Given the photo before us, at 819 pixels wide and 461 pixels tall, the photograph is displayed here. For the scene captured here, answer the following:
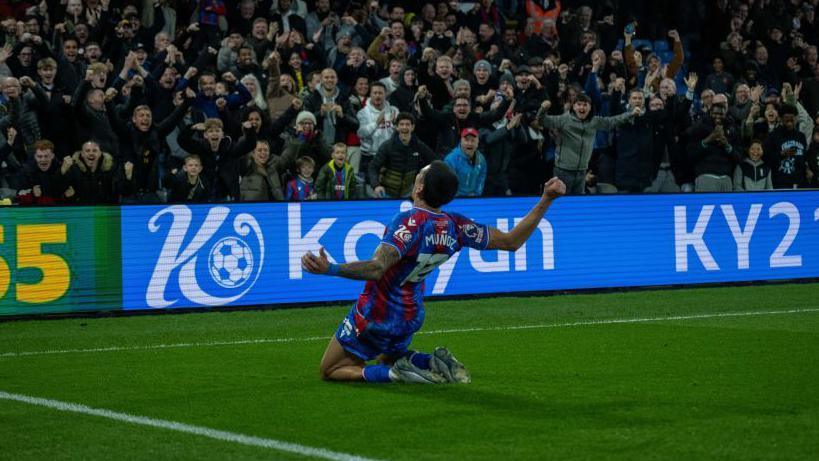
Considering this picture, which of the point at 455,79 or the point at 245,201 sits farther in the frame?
the point at 455,79

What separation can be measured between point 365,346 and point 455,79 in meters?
11.2

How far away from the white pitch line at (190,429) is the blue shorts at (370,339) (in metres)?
1.79

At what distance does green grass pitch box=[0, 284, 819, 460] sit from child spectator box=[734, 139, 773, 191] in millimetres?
5417

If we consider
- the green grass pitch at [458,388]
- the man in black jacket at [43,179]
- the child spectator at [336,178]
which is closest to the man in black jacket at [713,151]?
the green grass pitch at [458,388]

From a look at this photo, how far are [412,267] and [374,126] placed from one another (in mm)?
9037

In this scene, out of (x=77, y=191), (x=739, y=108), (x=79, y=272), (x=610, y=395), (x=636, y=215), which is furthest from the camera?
(x=739, y=108)

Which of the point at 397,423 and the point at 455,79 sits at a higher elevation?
the point at 455,79

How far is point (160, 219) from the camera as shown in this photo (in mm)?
14344

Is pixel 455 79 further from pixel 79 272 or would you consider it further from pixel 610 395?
pixel 610 395

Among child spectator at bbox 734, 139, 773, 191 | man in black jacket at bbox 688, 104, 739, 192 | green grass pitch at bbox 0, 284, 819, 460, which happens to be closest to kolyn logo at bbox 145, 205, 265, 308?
green grass pitch at bbox 0, 284, 819, 460

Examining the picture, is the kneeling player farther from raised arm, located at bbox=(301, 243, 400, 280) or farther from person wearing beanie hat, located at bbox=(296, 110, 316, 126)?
person wearing beanie hat, located at bbox=(296, 110, 316, 126)

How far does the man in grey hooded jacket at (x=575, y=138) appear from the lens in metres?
17.7

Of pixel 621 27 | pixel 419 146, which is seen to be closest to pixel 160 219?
pixel 419 146

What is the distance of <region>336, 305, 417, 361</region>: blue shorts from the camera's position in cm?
886
